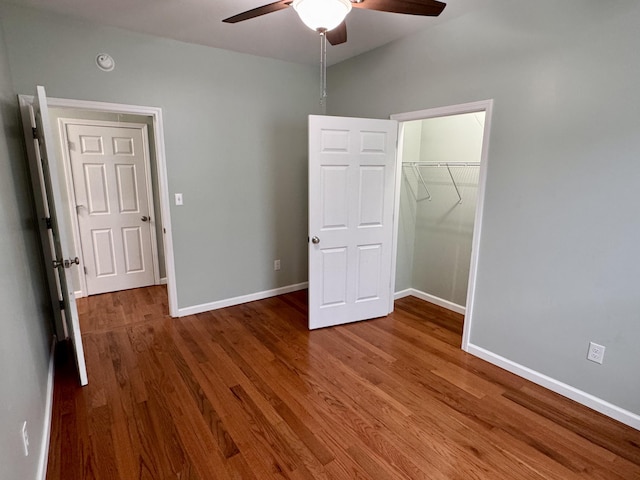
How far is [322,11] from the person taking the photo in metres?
1.47

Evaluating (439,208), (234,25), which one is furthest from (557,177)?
(234,25)

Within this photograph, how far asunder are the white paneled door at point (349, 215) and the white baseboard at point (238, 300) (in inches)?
39.0

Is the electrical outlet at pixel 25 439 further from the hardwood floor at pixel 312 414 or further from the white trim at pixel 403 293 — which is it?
the white trim at pixel 403 293

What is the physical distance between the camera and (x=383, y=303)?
3.45m

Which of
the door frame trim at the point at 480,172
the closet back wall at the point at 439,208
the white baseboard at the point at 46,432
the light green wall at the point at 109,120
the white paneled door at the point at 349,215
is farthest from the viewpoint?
the light green wall at the point at 109,120

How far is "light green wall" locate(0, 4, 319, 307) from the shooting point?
2.55m

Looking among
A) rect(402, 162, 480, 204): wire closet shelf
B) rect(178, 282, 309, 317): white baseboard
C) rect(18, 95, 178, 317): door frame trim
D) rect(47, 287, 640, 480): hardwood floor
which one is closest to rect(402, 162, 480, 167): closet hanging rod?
rect(402, 162, 480, 204): wire closet shelf

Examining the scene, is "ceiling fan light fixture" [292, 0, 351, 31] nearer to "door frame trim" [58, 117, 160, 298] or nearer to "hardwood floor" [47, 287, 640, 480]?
"hardwood floor" [47, 287, 640, 480]

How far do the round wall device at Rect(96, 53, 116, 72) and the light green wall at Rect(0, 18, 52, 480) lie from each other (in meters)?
0.59

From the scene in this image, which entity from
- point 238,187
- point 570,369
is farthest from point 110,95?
point 570,369

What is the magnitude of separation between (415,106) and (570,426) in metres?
2.57

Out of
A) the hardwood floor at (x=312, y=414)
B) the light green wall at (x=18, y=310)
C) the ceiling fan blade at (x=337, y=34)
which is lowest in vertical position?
the hardwood floor at (x=312, y=414)

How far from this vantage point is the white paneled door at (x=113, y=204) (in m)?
3.78

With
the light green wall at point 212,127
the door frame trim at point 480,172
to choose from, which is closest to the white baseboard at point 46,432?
the light green wall at point 212,127
